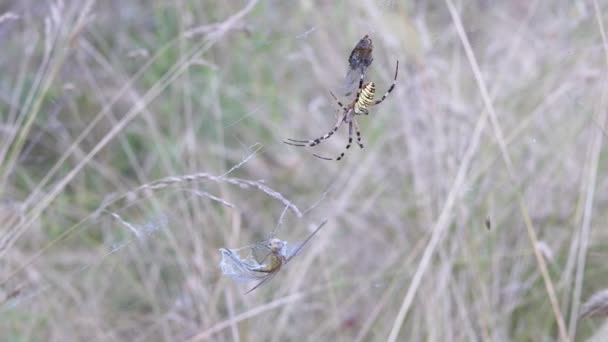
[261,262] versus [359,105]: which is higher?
[359,105]

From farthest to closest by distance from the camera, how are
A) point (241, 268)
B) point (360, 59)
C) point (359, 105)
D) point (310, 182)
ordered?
point (310, 182) → point (359, 105) → point (360, 59) → point (241, 268)

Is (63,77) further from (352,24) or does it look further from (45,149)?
(352,24)

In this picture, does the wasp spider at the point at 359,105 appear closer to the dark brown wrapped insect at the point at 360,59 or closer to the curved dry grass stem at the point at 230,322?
the dark brown wrapped insect at the point at 360,59

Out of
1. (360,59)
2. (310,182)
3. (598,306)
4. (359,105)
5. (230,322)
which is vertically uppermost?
(360,59)

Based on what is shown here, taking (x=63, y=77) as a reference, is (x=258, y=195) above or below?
below

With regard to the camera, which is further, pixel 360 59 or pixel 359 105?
pixel 359 105

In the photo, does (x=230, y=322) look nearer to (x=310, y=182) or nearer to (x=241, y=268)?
(x=241, y=268)

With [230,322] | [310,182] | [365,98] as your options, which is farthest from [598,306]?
[310,182]

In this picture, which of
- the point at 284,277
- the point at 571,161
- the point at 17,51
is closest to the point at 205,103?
the point at 284,277
